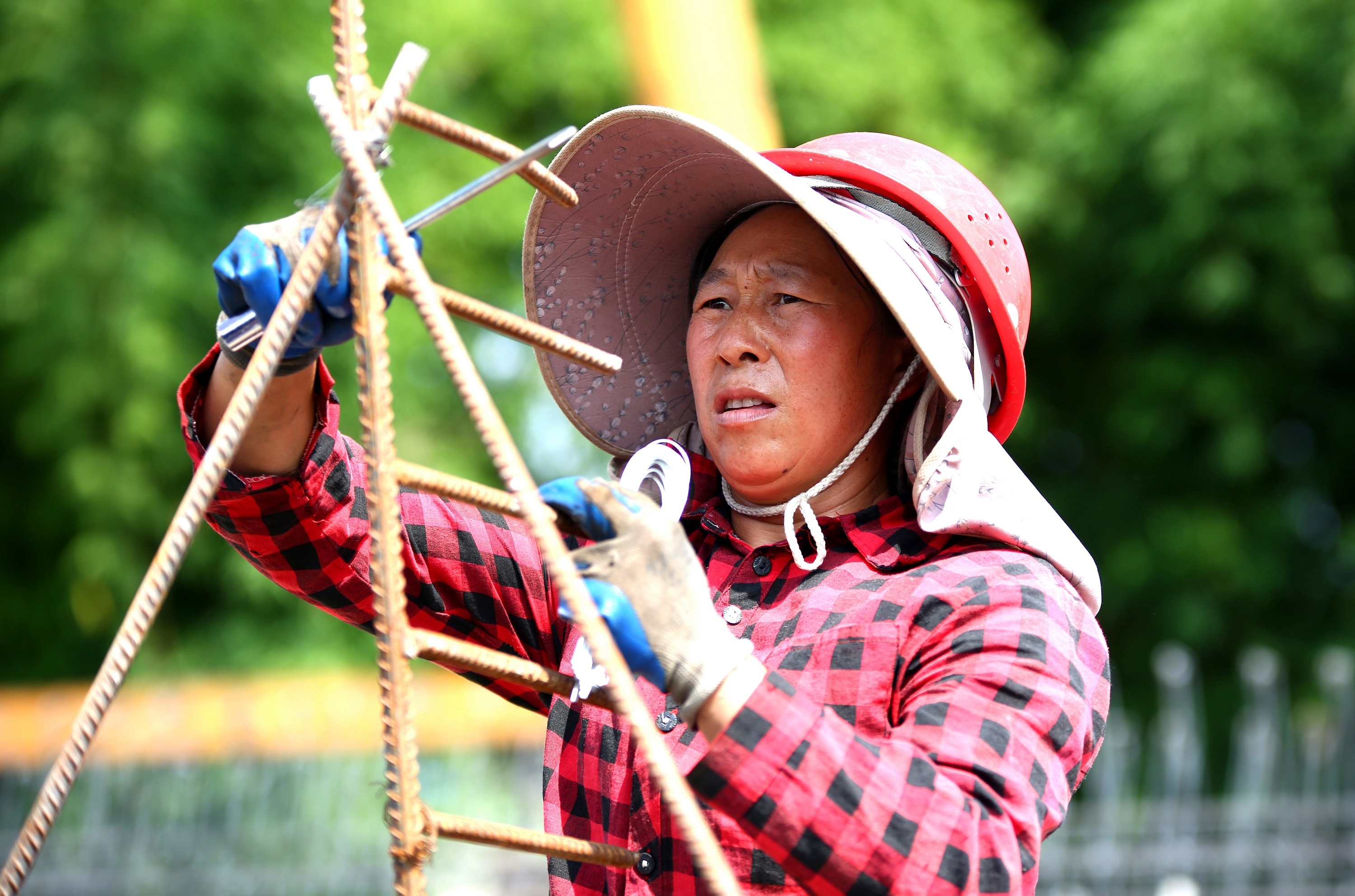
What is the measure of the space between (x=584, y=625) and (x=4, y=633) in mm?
5842

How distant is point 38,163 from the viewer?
17.6 ft

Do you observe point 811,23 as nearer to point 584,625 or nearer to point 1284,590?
point 1284,590

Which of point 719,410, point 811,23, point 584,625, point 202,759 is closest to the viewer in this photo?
point 584,625

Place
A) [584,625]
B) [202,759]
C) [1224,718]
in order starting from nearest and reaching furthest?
[584,625]
[202,759]
[1224,718]

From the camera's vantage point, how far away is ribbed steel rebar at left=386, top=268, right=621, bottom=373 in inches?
48.4

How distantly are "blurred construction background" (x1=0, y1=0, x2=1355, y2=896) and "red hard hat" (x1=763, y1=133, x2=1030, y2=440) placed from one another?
391 centimetres

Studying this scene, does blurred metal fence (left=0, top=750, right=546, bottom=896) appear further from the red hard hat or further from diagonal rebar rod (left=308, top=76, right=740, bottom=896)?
diagonal rebar rod (left=308, top=76, right=740, bottom=896)

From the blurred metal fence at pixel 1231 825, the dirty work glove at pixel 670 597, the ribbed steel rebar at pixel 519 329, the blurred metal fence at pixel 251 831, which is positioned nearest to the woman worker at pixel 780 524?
the dirty work glove at pixel 670 597

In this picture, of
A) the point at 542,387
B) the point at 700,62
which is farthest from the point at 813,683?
the point at 542,387

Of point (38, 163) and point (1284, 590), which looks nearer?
point (38, 163)

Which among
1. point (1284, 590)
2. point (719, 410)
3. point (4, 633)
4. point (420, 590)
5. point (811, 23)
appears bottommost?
point (420, 590)

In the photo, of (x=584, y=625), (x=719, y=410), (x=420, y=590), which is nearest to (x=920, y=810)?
(x=584, y=625)

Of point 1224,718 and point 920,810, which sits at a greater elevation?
point 1224,718

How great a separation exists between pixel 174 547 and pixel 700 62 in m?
2.23
